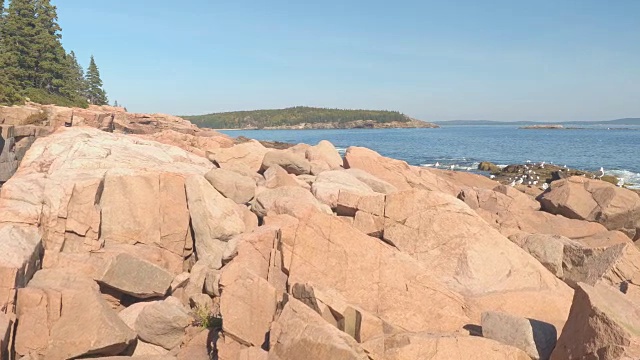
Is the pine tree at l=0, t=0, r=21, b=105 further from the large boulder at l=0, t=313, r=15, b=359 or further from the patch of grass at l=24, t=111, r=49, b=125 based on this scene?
the large boulder at l=0, t=313, r=15, b=359

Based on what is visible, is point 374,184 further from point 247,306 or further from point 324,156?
point 247,306

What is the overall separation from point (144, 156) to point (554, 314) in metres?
13.5

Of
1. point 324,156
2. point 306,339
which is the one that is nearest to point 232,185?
point 306,339

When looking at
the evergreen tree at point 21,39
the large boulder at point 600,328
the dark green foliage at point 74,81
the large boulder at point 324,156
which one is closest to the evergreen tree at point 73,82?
the dark green foliage at point 74,81

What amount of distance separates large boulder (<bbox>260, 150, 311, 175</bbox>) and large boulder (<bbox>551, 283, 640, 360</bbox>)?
1339cm

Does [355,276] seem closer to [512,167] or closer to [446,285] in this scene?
[446,285]

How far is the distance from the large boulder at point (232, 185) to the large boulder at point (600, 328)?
32.8 ft

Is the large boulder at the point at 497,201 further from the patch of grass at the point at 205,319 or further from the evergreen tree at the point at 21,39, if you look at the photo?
the evergreen tree at the point at 21,39

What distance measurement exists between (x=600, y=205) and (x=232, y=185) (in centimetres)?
1590

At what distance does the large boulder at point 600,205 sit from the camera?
2108 centimetres

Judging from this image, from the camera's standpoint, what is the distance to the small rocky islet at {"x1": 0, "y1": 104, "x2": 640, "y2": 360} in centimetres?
859

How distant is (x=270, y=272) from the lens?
1180 centimetres

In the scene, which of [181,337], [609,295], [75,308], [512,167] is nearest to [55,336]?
[75,308]

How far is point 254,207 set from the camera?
15.3m
